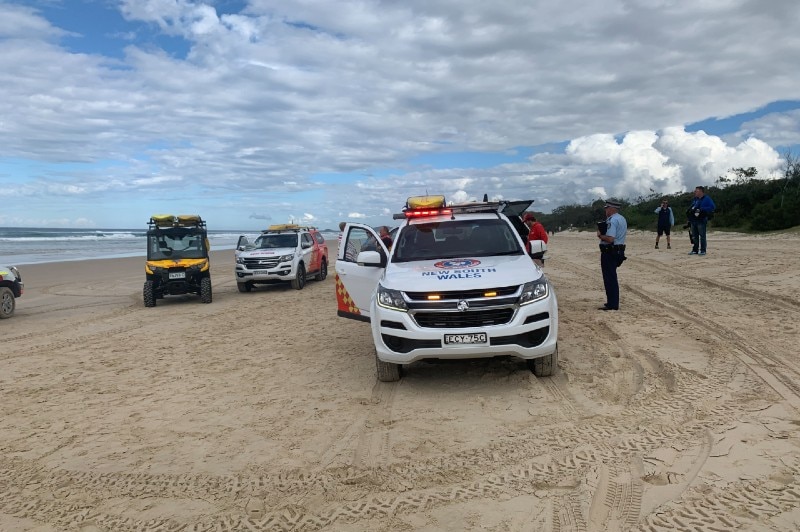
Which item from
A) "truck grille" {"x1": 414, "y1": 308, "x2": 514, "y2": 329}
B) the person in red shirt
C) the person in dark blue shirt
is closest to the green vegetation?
the person in dark blue shirt

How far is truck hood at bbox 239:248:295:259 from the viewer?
16000 mm

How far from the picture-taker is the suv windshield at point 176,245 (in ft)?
47.5

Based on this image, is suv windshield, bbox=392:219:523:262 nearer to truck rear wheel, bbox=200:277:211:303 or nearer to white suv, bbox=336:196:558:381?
white suv, bbox=336:196:558:381

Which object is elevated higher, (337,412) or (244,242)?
(244,242)

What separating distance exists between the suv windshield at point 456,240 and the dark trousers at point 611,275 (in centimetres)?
311

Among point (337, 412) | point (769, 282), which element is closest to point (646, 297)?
point (769, 282)

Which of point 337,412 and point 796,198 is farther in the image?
point 796,198

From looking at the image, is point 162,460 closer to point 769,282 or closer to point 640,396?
point 640,396

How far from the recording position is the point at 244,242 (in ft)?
56.5

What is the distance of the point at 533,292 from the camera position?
586 cm

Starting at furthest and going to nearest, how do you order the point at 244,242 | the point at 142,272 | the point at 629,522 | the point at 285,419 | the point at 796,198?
1. the point at 796,198
2. the point at 142,272
3. the point at 244,242
4. the point at 285,419
5. the point at 629,522

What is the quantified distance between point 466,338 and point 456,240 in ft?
5.94

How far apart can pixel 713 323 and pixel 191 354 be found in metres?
7.22

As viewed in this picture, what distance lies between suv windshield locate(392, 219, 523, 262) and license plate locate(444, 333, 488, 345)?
4.65 feet
